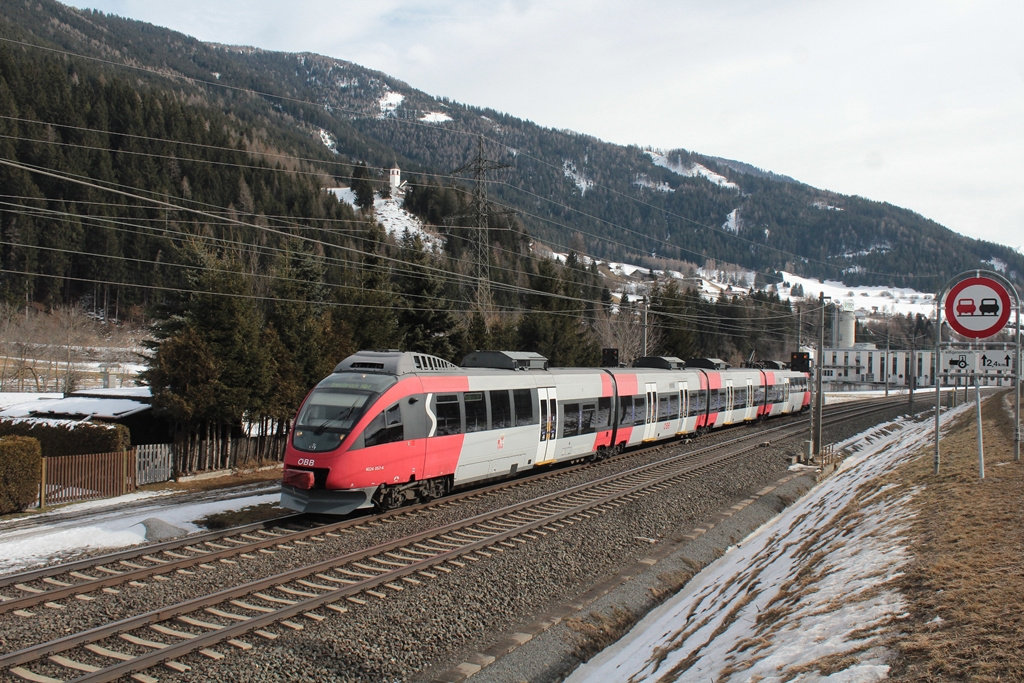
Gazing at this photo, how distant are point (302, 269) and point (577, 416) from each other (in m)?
25.3

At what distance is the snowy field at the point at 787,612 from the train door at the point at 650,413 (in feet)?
42.7

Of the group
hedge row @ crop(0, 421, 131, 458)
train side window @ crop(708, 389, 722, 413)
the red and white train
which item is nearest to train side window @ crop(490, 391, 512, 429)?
the red and white train

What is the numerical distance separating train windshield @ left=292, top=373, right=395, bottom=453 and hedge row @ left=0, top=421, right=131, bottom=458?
9.82 m

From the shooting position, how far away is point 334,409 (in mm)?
14016

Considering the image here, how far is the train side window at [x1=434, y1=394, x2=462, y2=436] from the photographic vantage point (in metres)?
15.4

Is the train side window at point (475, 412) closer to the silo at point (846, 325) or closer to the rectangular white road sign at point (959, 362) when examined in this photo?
the rectangular white road sign at point (959, 362)

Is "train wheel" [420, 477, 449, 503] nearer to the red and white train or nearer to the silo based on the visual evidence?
the red and white train

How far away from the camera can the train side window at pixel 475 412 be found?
53.7 ft

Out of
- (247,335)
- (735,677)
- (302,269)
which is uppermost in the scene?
(302,269)

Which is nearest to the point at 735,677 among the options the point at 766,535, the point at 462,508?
the point at 766,535

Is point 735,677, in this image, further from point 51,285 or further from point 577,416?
point 51,285

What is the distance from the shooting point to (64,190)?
3204 inches

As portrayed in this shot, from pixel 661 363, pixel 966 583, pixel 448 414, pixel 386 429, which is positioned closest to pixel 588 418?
pixel 448 414

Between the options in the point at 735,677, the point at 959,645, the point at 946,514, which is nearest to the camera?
the point at 959,645
